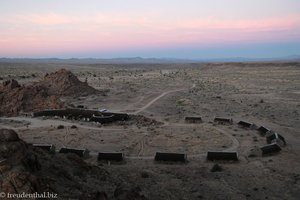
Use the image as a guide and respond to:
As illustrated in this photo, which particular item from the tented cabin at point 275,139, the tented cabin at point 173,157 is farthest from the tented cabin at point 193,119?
the tented cabin at point 173,157

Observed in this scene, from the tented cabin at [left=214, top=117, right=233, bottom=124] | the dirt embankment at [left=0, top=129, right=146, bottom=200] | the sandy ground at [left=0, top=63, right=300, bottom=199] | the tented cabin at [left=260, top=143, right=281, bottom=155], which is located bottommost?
the sandy ground at [left=0, top=63, right=300, bottom=199]

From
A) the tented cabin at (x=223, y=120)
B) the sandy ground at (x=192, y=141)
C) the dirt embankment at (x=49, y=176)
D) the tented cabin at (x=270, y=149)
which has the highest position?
the dirt embankment at (x=49, y=176)

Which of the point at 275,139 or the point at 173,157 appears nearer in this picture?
the point at 173,157

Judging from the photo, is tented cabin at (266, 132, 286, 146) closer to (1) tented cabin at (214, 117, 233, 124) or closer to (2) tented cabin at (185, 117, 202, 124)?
(1) tented cabin at (214, 117, 233, 124)

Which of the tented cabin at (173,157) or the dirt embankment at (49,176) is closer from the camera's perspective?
the dirt embankment at (49,176)

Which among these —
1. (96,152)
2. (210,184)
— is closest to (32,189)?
(210,184)

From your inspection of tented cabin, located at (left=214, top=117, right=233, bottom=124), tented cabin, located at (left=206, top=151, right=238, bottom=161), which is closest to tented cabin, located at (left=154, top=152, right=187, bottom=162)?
tented cabin, located at (left=206, top=151, right=238, bottom=161)

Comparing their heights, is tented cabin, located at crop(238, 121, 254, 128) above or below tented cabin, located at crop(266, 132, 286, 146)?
below

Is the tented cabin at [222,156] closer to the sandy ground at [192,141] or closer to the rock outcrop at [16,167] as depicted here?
the sandy ground at [192,141]

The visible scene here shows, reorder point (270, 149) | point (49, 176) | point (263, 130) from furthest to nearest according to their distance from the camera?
point (263, 130) → point (270, 149) → point (49, 176)

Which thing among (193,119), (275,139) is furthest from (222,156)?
(193,119)

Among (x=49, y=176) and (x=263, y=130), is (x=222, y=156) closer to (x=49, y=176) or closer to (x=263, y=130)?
(x=263, y=130)

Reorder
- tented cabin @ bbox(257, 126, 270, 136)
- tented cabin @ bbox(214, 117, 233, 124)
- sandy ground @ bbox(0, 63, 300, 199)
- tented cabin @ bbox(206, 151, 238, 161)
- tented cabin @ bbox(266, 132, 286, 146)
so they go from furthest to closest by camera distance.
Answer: tented cabin @ bbox(214, 117, 233, 124), tented cabin @ bbox(257, 126, 270, 136), tented cabin @ bbox(266, 132, 286, 146), tented cabin @ bbox(206, 151, 238, 161), sandy ground @ bbox(0, 63, 300, 199)

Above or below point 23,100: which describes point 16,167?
above
